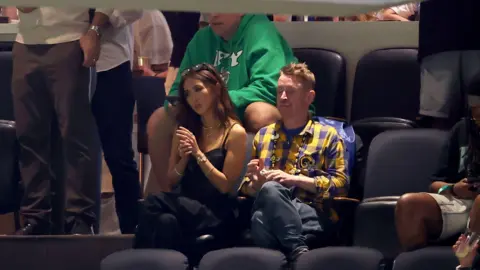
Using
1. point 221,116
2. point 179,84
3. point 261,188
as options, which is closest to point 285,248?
point 261,188

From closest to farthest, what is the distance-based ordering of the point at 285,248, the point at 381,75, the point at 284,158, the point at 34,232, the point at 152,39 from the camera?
the point at 285,248
the point at 284,158
the point at 34,232
the point at 381,75
the point at 152,39

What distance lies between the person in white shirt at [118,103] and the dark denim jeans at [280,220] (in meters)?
0.72

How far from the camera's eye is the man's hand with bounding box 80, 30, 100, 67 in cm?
304

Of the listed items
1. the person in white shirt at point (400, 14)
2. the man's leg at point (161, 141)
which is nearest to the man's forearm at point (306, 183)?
the man's leg at point (161, 141)

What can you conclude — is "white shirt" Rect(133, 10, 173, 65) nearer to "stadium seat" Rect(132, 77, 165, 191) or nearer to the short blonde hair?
"stadium seat" Rect(132, 77, 165, 191)

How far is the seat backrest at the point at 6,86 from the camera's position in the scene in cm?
353

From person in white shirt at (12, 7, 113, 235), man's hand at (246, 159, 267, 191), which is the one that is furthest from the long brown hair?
person in white shirt at (12, 7, 113, 235)

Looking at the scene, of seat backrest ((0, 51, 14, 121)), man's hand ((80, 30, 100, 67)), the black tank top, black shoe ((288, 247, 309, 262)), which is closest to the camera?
black shoe ((288, 247, 309, 262))

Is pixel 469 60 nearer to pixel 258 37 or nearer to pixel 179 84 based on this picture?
pixel 258 37

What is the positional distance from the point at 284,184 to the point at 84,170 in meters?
0.78

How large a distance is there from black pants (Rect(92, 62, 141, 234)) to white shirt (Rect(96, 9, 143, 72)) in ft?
0.09

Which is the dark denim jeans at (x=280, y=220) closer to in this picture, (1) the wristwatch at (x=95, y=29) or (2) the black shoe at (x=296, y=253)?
(2) the black shoe at (x=296, y=253)

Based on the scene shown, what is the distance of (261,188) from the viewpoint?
279cm

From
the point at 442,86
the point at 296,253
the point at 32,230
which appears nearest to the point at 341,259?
the point at 296,253
